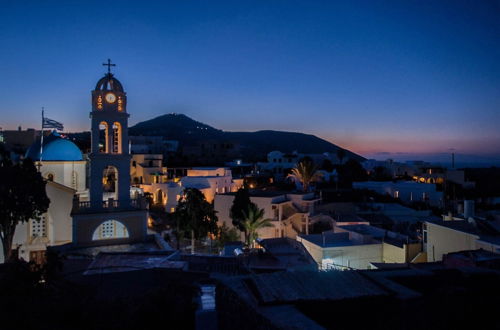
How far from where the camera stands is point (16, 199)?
15172 mm

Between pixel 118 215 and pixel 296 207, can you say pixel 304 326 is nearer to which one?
pixel 118 215

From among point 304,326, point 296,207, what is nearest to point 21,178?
point 304,326

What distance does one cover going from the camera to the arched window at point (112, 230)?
16641 millimetres

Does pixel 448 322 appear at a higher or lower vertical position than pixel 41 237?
higher

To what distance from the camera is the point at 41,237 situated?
17250mm

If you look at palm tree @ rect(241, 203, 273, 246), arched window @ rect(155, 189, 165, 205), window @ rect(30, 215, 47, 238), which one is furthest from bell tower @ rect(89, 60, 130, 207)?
arched window @ rect(155, 189, 165, 205)

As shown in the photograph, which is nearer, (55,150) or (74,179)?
(55,150)

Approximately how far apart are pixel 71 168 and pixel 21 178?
6.65 meters

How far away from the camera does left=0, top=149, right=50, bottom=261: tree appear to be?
595 inches

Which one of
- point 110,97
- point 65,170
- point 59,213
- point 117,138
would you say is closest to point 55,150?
point 65,170

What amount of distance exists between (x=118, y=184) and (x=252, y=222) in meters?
13.3

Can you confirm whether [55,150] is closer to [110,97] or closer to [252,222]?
[110,97]

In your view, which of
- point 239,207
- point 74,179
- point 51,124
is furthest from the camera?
point 239,207

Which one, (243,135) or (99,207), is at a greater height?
(243,135)
